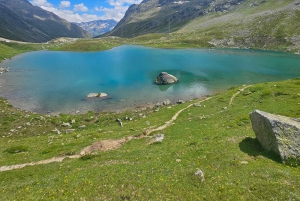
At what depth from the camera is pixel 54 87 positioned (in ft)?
267

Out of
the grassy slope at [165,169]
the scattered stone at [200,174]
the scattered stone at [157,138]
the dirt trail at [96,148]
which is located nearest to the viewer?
the grassy slope at [165,169]

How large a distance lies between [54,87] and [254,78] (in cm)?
8325

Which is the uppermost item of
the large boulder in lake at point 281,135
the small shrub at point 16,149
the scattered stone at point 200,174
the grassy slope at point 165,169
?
the large boulder in lake at point 281,135

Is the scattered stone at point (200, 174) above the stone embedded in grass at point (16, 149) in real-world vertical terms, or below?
above

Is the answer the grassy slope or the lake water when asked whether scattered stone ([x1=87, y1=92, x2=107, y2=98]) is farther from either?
the grassy slope

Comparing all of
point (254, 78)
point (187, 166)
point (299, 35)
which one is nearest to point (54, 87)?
point (187, 166)

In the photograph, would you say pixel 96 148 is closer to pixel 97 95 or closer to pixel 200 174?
pixel 200 174

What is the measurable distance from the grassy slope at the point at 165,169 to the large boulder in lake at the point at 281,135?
1.05 metres

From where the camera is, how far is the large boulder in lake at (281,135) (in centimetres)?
2081

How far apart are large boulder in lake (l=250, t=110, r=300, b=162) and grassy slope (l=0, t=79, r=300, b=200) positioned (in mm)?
1048

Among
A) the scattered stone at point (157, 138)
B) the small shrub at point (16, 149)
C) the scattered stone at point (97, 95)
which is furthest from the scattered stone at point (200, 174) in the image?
the scattered stone at point (97, 95)

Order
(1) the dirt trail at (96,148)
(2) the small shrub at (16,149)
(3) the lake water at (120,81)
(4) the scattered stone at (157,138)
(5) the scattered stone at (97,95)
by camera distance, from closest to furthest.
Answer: (1) the dirt trail at (96,148) < (2) the small shrub at (16,149) < (4) the scattered stone at (157,138) < (3) the lake water at (120,81) < (5) the scattered stone at (97,95)

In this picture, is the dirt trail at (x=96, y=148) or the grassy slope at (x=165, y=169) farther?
the dirt trail at (x=96, y=148)

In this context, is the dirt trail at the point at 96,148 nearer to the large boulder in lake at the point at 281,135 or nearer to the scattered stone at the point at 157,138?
the scattered stone at the point at 157,138
